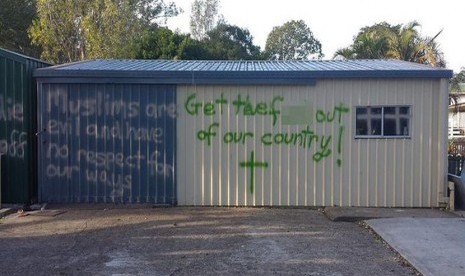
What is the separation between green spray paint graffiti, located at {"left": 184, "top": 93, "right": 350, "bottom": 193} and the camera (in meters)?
12.8

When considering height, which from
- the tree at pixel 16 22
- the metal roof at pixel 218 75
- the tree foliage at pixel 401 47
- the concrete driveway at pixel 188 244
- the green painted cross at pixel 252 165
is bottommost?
the concrete driveway at pixel 188 244

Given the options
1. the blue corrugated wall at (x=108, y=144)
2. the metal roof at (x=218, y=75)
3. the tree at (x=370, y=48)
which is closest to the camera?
the metal roof at (x=218, y=75)

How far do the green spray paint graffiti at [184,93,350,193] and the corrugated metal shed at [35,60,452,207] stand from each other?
0.02 m

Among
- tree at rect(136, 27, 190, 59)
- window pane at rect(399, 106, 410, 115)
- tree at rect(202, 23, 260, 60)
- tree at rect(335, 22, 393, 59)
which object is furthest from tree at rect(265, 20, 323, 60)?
window pane at rect(399, 106, 410, 115)

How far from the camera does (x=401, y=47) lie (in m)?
27.9

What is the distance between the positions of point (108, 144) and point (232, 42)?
37.0 metres

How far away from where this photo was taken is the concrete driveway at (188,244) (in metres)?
7.82

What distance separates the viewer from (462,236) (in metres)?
9.77

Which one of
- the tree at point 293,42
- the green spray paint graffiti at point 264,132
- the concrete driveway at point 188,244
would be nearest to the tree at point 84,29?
the green spray paint graffiti at point 264,132

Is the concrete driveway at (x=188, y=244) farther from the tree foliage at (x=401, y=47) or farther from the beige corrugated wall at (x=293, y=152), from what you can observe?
the tree foliage at (x=401, y=47)

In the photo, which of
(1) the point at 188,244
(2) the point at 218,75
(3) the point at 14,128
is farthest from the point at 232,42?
(1) the point at 188,244

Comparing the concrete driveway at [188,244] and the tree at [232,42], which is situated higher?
the tree at [232,42]

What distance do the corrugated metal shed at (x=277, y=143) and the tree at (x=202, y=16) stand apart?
40.9 metres

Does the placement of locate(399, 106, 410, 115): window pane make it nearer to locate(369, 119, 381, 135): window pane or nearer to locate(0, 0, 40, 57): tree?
locate(369, 119, 381, 135): window pane
